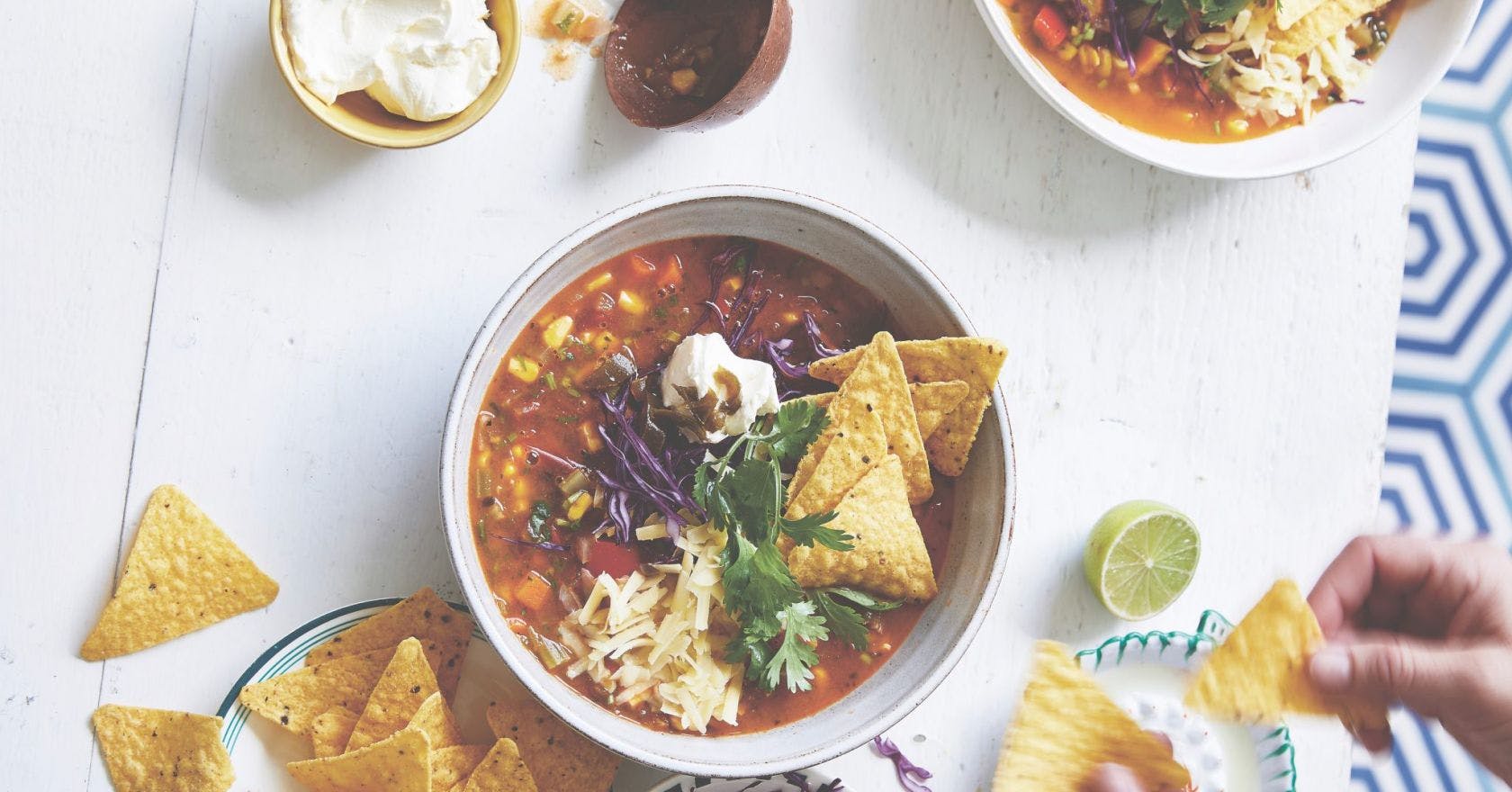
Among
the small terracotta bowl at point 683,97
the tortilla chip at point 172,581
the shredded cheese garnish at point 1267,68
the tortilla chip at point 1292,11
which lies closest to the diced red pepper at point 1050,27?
the shredded cheese garnish at point 1267,68

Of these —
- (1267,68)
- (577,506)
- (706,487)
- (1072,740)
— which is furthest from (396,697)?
(1267,68)

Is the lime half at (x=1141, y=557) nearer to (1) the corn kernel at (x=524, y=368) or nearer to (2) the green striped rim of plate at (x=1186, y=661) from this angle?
(2) the green striped rim of plate at (x=1186, y=661)

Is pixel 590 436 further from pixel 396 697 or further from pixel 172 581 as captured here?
pixel 172 581

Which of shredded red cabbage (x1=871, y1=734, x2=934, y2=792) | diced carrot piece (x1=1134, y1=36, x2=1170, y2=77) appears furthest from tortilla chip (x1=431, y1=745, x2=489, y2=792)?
diced carrot piece (x1=1134, y1=36, x2=1170, y2=77)

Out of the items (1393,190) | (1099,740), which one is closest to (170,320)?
(1099,740)

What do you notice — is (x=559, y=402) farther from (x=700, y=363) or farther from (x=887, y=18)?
(x=887, y=18)

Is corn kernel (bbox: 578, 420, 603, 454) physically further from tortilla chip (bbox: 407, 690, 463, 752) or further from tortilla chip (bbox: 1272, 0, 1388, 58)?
tortilla chip (bbox: 1272, 0, 1388, 58)
